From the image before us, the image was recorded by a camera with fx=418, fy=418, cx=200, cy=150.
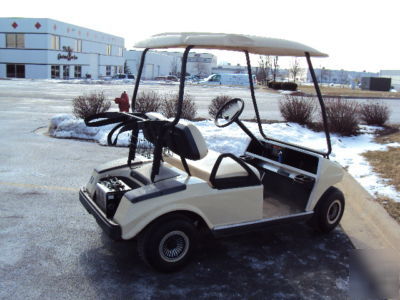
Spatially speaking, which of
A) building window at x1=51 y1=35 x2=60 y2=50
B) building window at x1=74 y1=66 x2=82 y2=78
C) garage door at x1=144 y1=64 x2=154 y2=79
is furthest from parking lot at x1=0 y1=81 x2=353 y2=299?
garage door at x1=144 y1=64 x2=154 y2=79

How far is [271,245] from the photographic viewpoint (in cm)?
435

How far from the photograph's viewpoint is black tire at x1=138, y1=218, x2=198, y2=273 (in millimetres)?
3539

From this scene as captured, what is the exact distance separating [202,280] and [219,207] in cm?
66

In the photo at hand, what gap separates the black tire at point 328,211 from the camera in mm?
4562

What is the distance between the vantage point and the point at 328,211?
4.61 meters

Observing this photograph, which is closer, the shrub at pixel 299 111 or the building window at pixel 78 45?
the shrub at pixel 299 111

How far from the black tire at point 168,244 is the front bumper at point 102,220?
225mm

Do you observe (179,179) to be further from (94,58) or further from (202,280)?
(94,58)

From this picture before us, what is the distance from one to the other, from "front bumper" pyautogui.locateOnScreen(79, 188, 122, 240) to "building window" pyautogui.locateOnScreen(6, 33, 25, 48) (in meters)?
56.9

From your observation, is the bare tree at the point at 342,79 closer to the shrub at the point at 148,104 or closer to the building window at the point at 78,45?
the building window at the point at 78,45

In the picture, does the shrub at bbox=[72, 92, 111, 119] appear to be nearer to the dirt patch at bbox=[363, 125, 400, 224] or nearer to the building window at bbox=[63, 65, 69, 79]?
the dirt patch at bbox=[363, 125, 400, 224]

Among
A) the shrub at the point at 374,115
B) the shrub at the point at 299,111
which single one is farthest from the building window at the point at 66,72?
the shrub at the point at 374,115

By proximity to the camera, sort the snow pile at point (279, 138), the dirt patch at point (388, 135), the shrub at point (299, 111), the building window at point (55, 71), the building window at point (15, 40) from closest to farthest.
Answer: the snow pile at point (279, 138) < the dirt patch at point (388, 135) < the shrub at point (299, 111) < the building window at point (15, 40) < the building window at point (55, 71)

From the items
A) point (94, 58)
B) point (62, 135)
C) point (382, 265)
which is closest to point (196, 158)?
point (382, 265)
